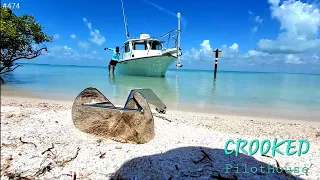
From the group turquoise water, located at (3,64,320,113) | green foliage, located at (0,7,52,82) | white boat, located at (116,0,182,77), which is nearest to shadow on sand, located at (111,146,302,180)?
turquoise water, located at (3,64,320,113)

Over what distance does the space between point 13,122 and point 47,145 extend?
0.98 meters

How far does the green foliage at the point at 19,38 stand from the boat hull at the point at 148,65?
12.9 meters

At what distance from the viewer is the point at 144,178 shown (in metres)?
2.38

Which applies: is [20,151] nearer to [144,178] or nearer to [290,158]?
[144,178]

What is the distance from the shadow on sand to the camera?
2.44 metres

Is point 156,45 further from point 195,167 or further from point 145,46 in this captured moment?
point 195,167

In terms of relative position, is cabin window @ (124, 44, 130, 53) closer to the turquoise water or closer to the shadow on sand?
the turquoise water

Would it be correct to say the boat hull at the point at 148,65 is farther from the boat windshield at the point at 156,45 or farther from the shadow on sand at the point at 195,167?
the shadow on sand at the point at 195,167

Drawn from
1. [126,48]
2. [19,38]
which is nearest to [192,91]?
[19,38]

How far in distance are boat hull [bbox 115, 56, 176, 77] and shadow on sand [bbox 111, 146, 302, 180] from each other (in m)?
20.2

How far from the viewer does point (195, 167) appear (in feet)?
8.54

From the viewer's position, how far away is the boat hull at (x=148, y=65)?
23109mm

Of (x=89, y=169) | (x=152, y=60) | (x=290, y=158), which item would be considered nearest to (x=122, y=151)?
(x=89, y=169)

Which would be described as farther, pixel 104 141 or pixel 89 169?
pixel 104 141
